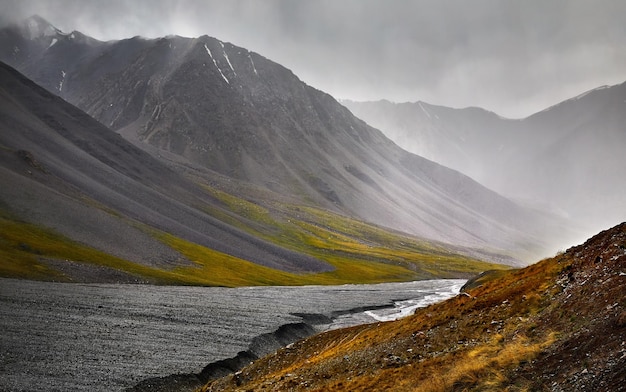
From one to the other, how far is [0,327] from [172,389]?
21601 millimetres

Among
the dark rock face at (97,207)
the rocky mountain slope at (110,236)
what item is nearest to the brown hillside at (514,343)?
the rocky mountain slope at (110,236)

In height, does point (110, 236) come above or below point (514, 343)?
below

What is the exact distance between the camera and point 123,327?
58438 mm

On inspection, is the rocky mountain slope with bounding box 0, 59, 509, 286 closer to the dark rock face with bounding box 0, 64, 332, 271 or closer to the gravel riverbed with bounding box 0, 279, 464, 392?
the dark rock face with bounding box 0, 64, 332, 271

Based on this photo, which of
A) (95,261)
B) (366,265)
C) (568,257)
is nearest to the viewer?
(568,257)

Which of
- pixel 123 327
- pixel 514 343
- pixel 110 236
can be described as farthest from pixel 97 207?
pixel 514 343

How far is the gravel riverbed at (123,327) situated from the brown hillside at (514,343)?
37.3 feet

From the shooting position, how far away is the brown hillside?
70.5 feet

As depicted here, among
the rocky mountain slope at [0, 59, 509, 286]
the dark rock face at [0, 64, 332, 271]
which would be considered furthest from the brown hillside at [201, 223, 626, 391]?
the dark rock face at [0, 64, 332, 271]

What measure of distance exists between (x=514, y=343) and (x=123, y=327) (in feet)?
156

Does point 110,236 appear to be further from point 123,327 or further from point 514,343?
point 514,343

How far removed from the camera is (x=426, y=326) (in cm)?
3631

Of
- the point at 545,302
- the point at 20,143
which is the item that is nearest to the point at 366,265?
the point at 20,143

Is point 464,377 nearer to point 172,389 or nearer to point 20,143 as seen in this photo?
point 172,389
